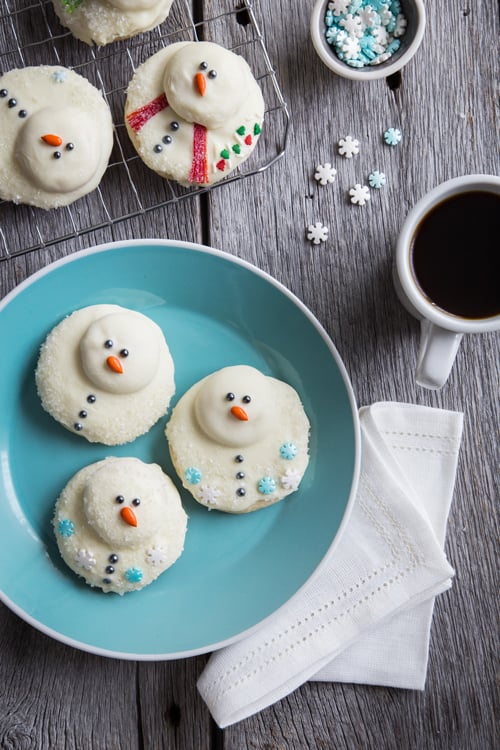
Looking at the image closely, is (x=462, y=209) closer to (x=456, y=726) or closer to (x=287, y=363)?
(x=287, y=363)

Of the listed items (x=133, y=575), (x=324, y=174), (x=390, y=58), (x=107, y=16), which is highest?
(x=107, y=16)

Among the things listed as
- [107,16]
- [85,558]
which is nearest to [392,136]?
[107,16]

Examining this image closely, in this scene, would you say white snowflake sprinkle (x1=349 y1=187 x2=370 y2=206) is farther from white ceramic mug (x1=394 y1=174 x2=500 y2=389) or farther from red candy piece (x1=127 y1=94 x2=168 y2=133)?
red candy piece (x1=127 y1=94 x2=168 y2=133)

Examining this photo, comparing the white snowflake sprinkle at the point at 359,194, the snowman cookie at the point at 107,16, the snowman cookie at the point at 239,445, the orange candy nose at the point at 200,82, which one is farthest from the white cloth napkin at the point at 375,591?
the snowman cookie at the point at 107,16

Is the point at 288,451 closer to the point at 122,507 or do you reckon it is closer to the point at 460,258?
the point at 122,507

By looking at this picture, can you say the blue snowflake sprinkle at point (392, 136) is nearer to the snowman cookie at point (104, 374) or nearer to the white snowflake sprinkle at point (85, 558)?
the snowman cookie at point (104, 374)

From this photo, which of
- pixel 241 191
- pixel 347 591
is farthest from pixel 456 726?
pixel 241 191
